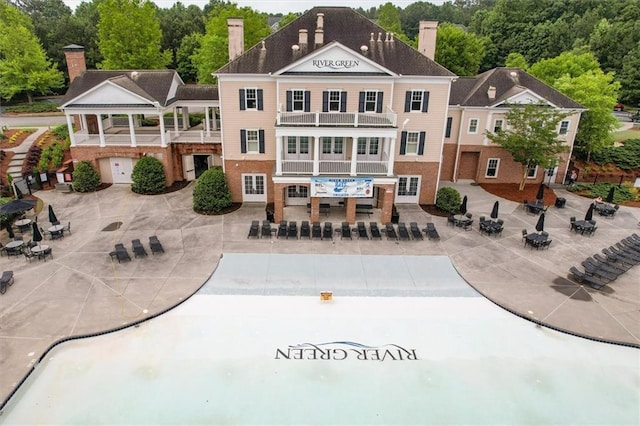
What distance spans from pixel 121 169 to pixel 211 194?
375 inches

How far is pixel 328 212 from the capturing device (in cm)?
2653

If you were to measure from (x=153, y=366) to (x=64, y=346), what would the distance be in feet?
12.1

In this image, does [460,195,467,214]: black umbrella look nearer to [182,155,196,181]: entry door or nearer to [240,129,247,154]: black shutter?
[240,129,247,154]: black shutter

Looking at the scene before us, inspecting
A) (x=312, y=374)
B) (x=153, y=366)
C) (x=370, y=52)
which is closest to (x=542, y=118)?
(x=370, y=52)

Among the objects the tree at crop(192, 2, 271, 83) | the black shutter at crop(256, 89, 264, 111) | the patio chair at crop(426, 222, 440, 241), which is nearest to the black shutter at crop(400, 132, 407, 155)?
the patio chair at crop(426, 222, 440, 241)

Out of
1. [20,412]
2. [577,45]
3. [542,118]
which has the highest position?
[577,45]

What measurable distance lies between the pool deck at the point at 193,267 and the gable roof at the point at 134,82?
7251mm

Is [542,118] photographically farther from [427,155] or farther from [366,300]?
[366,300]

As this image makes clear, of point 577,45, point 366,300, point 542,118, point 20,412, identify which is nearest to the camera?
point 20,412

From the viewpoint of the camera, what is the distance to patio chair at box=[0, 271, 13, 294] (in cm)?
1775

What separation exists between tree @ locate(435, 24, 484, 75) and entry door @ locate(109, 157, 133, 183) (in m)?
44.5

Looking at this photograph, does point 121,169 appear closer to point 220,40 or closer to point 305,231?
point 305,231

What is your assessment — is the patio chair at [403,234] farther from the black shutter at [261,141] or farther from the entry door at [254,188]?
the black shutter at [261,141]

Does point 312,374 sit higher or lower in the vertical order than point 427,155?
lower
